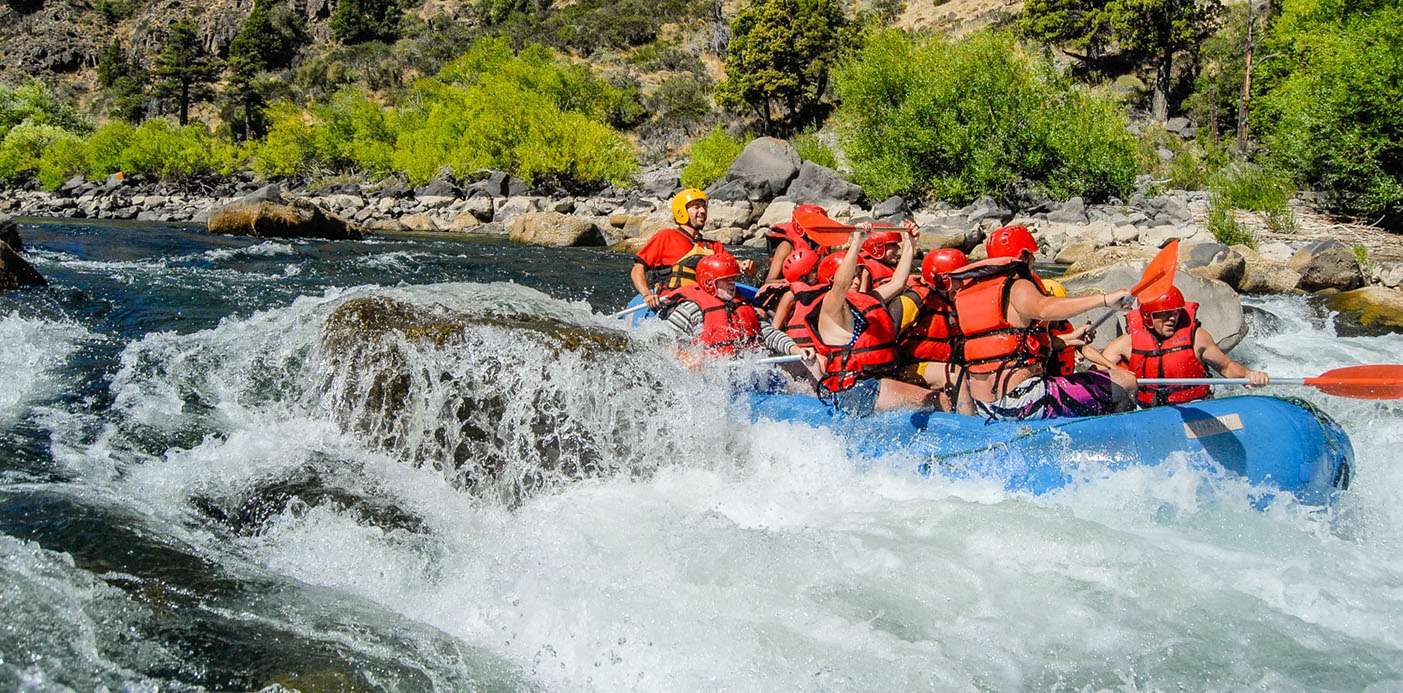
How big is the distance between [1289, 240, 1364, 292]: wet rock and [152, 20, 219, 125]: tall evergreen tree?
63.0m

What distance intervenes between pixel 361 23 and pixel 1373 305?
244 feet

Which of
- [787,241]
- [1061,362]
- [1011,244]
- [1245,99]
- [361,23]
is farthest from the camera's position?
[361,23]

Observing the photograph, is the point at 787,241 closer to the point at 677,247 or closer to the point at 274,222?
the point at 677,247

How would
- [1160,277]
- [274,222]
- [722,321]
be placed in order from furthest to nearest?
[274,222]
[722,321]
[1160,277]

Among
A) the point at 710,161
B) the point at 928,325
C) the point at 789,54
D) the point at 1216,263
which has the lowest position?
the point at 710,161

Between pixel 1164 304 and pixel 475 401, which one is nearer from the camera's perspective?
pixel 475 401

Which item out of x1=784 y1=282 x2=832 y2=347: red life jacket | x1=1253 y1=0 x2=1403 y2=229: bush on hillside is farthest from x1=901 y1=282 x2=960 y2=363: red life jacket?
x1=1253 y1=0 x2=1403 y2=229: bush on hillside

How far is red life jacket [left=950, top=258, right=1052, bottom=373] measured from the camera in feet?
16.0

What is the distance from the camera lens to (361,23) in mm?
70188

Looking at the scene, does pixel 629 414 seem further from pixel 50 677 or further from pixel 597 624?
pixel 50 677

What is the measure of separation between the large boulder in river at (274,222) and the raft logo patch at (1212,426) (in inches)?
683

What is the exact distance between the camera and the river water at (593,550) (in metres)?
3.18


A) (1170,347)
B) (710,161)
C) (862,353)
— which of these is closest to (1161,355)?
(1170,347)

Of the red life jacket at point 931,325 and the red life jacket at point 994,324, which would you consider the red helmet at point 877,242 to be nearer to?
the red life jacket at point 931,325
